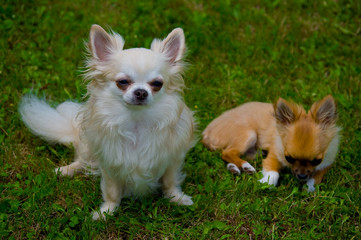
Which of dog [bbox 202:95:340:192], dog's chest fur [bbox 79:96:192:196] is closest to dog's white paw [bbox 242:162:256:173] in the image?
dog [bbox 202:95:340:192]

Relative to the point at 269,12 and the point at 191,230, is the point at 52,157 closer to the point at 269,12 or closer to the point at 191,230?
the point at 191,230

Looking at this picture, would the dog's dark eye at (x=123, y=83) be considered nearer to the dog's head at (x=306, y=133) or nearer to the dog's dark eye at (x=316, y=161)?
the dog's head at (x=306, y=133)

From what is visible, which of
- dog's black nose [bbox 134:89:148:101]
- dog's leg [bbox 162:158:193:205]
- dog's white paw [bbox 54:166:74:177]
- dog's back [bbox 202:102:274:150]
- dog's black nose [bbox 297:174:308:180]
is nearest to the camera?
dog's black nose [bbox 134:89:148:101]

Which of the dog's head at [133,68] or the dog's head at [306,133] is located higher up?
the dog's head at [133,68]

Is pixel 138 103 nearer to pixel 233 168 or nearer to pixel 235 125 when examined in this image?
pixel 233 168

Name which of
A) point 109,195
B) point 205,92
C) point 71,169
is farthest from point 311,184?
point 71,169

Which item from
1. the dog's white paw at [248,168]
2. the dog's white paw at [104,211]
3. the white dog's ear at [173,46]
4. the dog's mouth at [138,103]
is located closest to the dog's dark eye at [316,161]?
the dog's white paw at [248,168]

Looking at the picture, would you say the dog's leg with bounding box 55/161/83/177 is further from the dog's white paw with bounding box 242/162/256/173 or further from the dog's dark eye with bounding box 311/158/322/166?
the dog's dark eye with bounding box 311/158/322/166

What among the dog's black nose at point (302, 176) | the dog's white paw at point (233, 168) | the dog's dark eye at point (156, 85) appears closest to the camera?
the dog's dark eye at point (156, 85)
